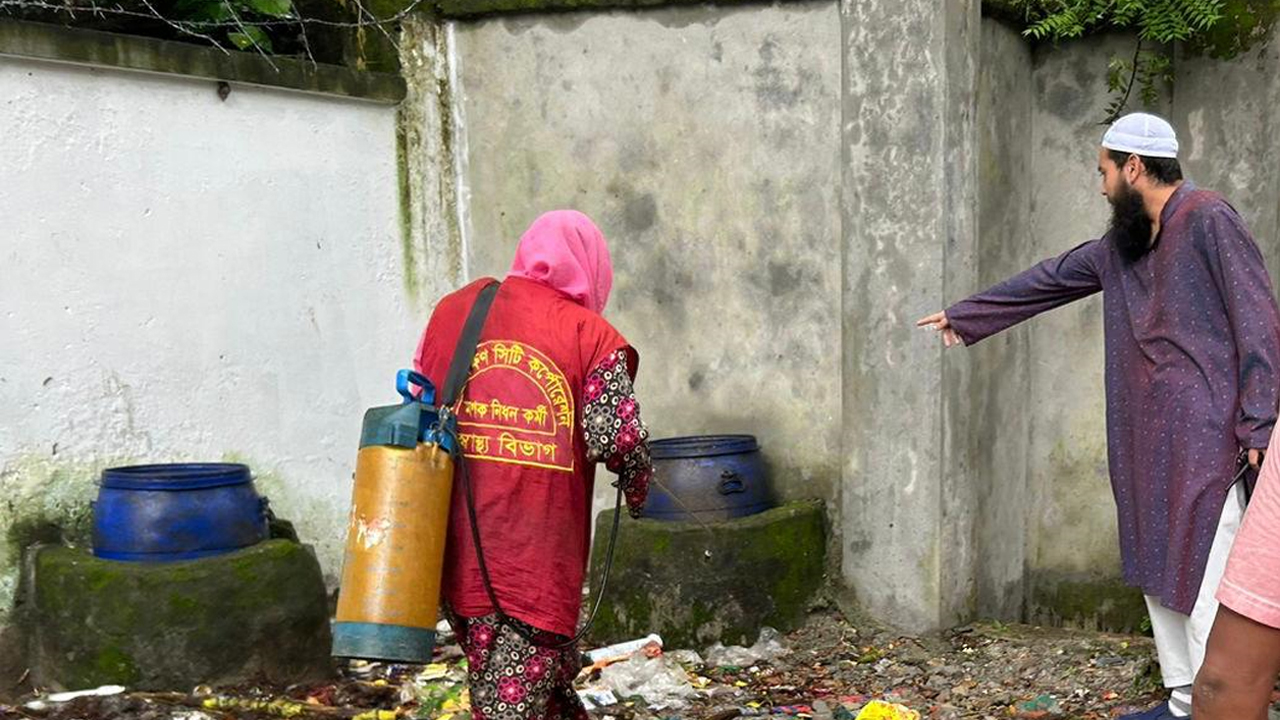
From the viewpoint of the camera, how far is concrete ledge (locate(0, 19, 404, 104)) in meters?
5.29

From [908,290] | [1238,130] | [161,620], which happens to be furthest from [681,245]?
[161,620]

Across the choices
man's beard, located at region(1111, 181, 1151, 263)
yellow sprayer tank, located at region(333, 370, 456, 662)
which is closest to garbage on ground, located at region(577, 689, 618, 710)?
yellow sprayer tank, located at region(333, 370, 456, 662)

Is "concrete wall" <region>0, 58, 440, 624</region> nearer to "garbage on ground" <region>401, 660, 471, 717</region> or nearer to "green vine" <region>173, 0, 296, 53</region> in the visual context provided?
"green vine" <region>173, 0, 296, 53</region>

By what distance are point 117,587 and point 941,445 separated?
10.8 feet

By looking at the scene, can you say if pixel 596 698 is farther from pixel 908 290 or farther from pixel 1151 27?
pixel 1151 27

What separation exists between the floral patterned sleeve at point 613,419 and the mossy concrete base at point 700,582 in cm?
218

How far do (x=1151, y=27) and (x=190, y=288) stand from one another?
4.13 metres

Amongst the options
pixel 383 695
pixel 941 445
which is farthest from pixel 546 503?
pixel 941 445

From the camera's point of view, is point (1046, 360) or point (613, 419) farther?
point (1046, 360)

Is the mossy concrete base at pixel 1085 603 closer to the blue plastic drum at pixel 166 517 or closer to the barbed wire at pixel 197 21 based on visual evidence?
the blue plastic drum at pixel 166 517

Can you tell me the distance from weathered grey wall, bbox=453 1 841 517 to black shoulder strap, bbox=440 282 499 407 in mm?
2749

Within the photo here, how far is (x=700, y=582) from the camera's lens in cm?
597

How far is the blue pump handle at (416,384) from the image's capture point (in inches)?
147

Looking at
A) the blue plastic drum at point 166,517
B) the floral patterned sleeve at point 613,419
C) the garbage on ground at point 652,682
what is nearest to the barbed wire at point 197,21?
the blue plastic drum at point 166,517
